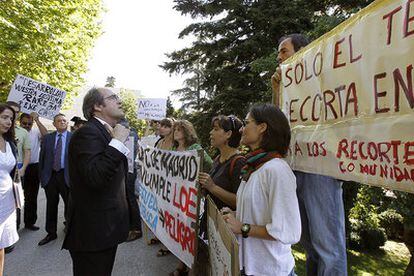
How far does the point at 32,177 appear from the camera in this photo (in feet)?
20.4

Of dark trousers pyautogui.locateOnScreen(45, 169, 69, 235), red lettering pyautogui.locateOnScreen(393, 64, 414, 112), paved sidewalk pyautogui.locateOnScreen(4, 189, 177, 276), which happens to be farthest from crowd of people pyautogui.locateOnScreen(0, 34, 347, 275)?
dark trousers pyautogui.locateOnScreen(45, 169, 69, 235)

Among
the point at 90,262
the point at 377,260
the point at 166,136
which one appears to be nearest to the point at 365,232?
the point at 377,260

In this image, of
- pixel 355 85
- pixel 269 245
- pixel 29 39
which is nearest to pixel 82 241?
pixel 269 245

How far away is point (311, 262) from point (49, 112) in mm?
5450

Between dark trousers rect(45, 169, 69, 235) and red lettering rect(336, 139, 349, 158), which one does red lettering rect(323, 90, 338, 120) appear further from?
dark trousers rect(45, 169, 69, 235)

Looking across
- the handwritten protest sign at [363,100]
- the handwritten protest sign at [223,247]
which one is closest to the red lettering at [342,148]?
the handwritten protest sign at [363,100]

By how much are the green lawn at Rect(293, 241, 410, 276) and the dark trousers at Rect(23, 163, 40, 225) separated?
5.01m

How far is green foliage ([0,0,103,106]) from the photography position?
26.1 ft

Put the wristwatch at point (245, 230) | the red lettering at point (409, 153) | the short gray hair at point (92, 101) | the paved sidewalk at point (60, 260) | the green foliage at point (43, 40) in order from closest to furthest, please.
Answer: the red lettering at point (409, 153) → the wristwatch at point (245, 230) → the short gray hair at point (92, 101) → the paved sidewalk at point (60, 260) → the green foliage at point (43, 40)

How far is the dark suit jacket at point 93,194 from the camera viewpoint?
2.32 metres

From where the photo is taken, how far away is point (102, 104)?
2574 mm

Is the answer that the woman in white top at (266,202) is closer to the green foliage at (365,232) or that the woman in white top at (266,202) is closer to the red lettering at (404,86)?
the red lettering at (404,86)

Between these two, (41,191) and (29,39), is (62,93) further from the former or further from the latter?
(41,191)

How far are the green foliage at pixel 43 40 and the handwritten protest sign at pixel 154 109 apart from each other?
312 cm
